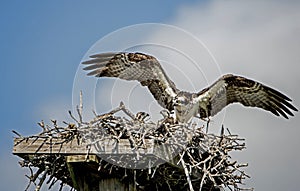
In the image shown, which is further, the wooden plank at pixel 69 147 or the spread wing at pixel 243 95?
the spread wing at pixel 243 95

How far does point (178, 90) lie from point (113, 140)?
2.44 meters

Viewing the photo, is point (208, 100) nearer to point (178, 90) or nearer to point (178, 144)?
point (178, 90)

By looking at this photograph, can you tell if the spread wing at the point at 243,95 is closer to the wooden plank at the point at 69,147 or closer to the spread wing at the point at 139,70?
the spread wing at the point at 139,70

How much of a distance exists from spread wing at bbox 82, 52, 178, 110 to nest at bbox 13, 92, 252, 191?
1.60m

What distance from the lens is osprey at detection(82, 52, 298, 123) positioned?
7.04 metres

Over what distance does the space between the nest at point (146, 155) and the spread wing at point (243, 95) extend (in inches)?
59.3

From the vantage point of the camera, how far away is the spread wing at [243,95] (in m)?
7.00

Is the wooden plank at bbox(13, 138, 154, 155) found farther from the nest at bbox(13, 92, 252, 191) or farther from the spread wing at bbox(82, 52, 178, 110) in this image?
the spread wing at bbox(82, 52, 178, 110)

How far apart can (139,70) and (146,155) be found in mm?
2510

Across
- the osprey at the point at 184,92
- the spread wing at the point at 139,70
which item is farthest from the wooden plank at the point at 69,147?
the spread wing at the point at 139,70

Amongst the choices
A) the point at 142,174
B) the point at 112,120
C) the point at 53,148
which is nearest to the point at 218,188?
the point at 142,174

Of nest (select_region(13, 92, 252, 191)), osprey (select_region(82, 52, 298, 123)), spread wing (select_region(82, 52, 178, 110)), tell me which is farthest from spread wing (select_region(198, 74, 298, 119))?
nest (select_region(13, 92, 252, 191))

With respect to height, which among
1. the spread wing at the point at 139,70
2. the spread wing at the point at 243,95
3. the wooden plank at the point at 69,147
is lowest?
the wooden plank at the point at 69,147

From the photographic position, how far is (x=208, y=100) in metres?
7.14
